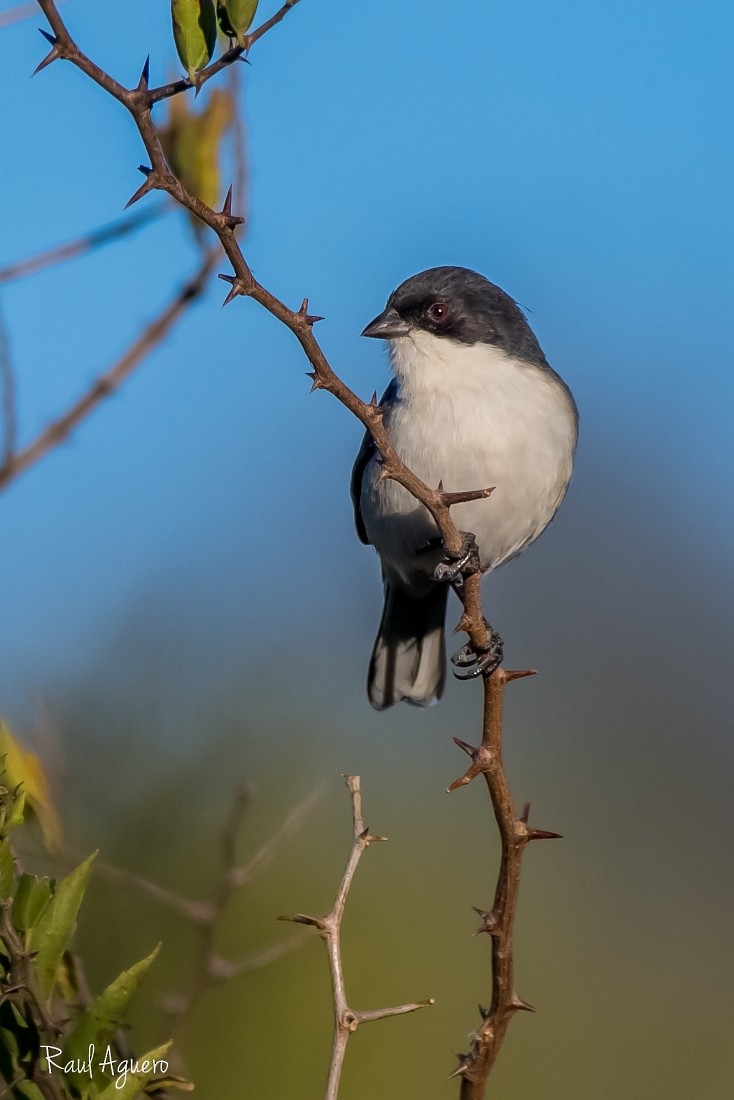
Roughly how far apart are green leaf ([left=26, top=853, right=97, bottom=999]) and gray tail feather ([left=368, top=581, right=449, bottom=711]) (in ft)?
15.0

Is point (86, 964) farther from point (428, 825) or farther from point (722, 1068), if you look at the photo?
point (722, 1068)

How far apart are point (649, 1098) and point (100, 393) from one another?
5599mm

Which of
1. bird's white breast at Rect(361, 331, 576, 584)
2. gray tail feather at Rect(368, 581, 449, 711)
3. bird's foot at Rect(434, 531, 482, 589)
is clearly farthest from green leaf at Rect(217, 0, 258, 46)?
gray tail feather at Rect(368, 581, 449, 711)

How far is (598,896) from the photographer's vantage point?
8.72 m

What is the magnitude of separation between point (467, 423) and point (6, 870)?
3.47 metres

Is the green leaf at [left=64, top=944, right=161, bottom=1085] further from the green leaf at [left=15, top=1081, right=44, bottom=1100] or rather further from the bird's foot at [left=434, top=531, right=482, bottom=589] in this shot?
the bird's foot at [left=434, top=531, right=482, bottom=589]

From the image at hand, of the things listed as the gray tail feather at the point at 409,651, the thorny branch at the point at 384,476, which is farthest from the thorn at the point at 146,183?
the gray tail feather at the point at 409,651

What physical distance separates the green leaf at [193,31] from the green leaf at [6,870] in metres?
1.48

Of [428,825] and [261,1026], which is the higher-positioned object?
[428,825]

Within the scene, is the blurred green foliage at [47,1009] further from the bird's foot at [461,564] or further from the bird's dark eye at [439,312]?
the bird's dark eye at [439,312]

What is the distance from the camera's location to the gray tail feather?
659 centimetres

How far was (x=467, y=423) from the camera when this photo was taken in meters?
5.09

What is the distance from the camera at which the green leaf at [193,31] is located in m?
2.43

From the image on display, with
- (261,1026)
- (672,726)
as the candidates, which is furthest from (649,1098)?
(672,726)
